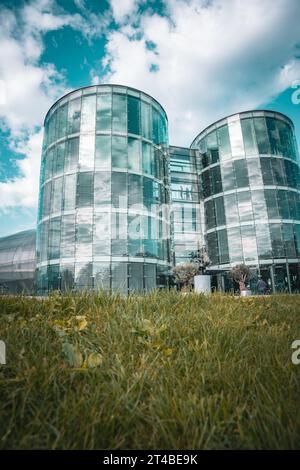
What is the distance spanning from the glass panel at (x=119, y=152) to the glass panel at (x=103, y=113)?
1488 mm

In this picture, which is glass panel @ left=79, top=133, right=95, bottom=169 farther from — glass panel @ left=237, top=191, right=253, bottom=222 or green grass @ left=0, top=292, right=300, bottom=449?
green grass @ left=0, top=292, right=300, bottom=449

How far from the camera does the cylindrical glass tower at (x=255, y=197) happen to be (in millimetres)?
29014

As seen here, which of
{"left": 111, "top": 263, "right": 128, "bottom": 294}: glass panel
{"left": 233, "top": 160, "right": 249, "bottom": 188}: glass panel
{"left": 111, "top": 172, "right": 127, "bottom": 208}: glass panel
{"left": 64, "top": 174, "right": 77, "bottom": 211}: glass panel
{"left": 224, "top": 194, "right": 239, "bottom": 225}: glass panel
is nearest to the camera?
{"left": 111, "top": 263, "right": 128, "bottom": 294}: glass panel

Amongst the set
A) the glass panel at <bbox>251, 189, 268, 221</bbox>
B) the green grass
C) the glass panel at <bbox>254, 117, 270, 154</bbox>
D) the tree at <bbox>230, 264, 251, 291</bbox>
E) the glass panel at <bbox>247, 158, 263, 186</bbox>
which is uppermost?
the glass panel at <bbox>254, 117, 270, 154</bbox>

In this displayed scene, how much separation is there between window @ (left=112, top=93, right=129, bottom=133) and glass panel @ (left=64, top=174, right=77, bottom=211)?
6.27 meters

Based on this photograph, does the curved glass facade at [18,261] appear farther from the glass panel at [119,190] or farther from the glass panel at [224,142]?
the glass panel at [224,142]

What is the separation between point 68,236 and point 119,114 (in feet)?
42.5

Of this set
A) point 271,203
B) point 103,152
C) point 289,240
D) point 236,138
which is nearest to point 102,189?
point 103,152

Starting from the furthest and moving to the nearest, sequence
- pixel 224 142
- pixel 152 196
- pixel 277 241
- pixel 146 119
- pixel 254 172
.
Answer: pixel 224 142 < pixel 254 172 < pixel 277 241 < pixel 146 119 < pixel 152 196

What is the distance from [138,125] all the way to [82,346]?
91.9 ft

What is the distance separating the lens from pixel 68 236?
25.0 m

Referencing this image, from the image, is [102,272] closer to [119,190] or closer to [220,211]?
[119,190]

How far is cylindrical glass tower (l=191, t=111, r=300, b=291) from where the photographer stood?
95.2ft

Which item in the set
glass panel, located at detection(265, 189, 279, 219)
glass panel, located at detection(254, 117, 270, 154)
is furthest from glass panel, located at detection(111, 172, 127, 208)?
glass panel, located at detection(254, 117, 270, 154)
